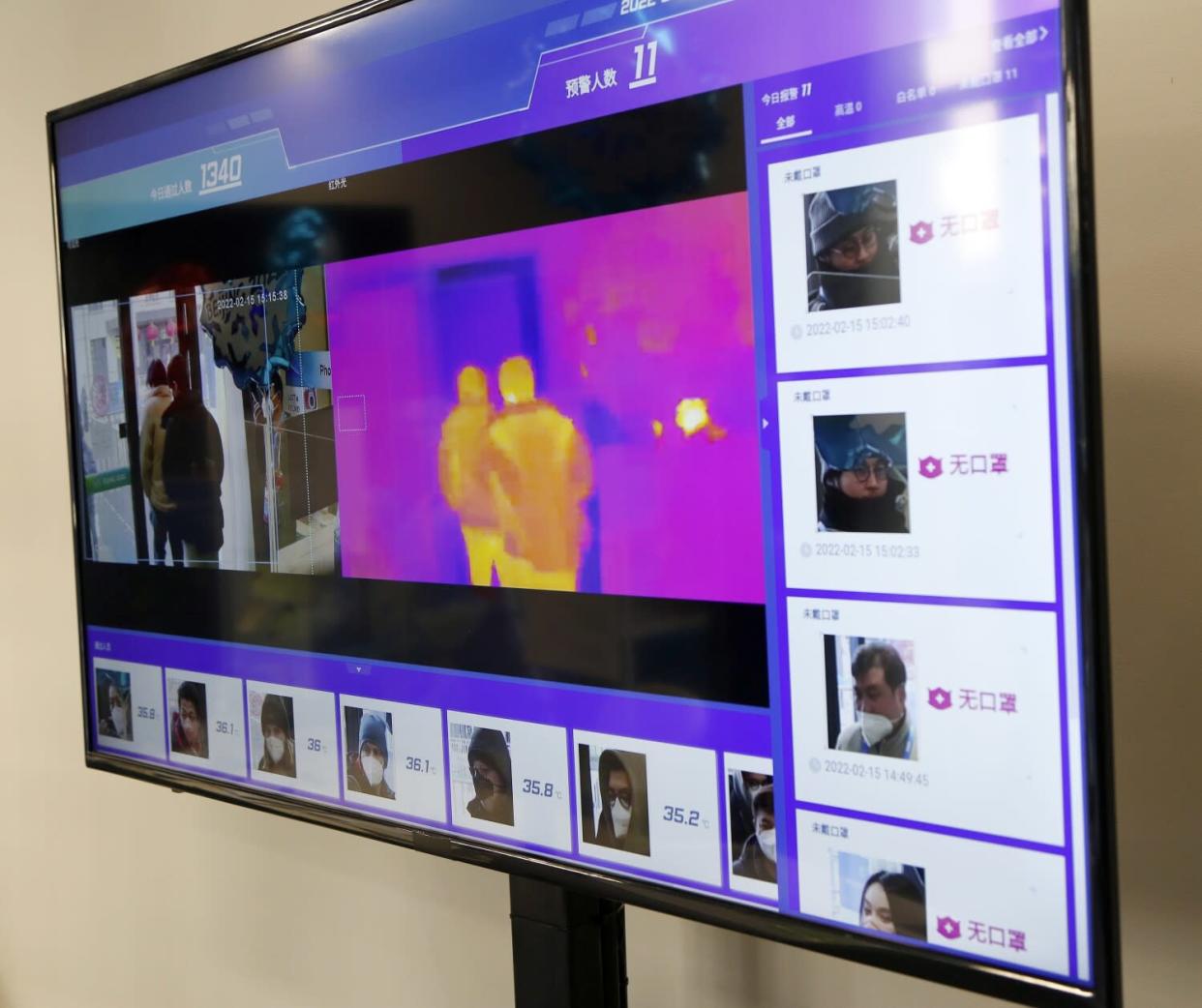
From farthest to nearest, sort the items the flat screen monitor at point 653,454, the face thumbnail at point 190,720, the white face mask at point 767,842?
the face thumbnail at point 190,720, the white face mask at point 767,842, the flat screen monitor at point 653,454

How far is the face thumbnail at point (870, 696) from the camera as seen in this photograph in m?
0.70

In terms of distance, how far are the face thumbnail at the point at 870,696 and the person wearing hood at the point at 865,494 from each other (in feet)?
0.25

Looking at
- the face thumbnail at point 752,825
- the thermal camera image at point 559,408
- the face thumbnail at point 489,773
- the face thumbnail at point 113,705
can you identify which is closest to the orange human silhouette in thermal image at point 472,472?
the thermal camera image at point 559,408

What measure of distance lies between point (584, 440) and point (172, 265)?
585mm

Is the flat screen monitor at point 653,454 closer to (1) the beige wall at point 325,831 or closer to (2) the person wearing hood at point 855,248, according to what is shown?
(2) the person wearing hood at point 855,248

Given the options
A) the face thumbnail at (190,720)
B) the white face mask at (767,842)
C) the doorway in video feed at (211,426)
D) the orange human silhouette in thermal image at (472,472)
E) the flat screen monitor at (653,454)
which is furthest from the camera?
the face thumbnail at (190,720)

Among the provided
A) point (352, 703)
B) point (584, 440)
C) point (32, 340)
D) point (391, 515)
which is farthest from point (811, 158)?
point (32, 340)

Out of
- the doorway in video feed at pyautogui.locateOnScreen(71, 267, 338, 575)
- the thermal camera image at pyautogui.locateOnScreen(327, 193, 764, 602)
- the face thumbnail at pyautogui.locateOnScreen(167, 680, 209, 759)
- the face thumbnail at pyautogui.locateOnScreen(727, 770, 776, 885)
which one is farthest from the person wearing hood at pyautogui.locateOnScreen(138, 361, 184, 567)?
the face thumbnail at pyautogui.locateOnScreen(727, 770, 776, 885)

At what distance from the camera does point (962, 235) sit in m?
0.66

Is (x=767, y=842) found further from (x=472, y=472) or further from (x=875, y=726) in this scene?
(x=472, y=472)

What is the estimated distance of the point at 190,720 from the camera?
1164mm

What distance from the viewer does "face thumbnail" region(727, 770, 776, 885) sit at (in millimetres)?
762

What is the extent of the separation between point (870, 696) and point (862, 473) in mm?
149

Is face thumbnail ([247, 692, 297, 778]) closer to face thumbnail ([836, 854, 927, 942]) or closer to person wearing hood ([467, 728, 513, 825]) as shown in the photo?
person wearing hood ([467, 728, 513, 825])
